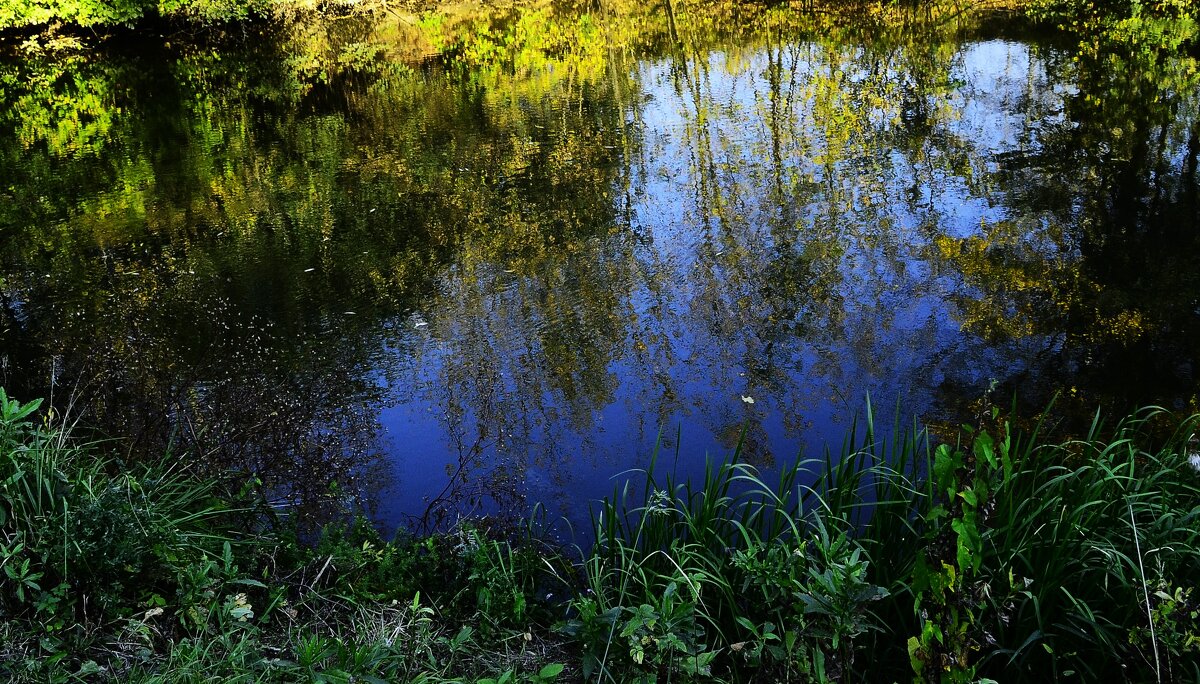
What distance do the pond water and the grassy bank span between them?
77cm

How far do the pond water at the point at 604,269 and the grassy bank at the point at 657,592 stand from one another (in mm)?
774

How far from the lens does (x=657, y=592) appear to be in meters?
3.40

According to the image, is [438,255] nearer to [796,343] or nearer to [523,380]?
[523,380]

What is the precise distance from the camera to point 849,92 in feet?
37.9

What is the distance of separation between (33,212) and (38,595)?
8.16 m

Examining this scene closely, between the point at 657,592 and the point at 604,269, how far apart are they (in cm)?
387

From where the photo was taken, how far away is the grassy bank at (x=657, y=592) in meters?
2.64

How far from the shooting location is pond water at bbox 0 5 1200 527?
493 cm

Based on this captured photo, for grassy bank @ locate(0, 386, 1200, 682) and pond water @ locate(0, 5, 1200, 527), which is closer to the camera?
grassy bank @ locate(0, 386, 1200, 682)

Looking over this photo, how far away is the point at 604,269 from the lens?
275 inches

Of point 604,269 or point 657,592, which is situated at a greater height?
point 604,269

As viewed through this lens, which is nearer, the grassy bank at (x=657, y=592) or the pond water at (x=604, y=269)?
the grassy bank at (x=657, y=592)

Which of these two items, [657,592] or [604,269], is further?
[604,269]

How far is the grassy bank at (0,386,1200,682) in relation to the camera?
264cm
